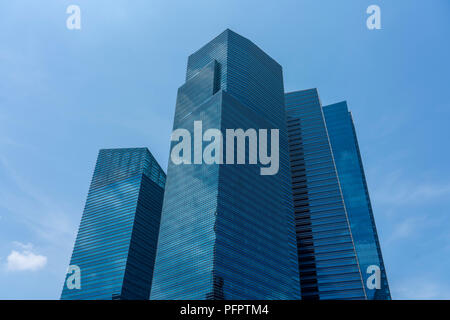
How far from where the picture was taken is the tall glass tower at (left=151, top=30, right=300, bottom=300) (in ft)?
412

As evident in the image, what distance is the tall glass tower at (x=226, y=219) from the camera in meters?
126

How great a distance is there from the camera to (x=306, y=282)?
181500 millimetres

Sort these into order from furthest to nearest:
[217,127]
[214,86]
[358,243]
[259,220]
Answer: [358,243] → [214,86] → [217,127] → [259,220]

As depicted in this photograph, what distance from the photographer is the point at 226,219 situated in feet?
437

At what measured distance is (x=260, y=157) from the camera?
169625 mm
